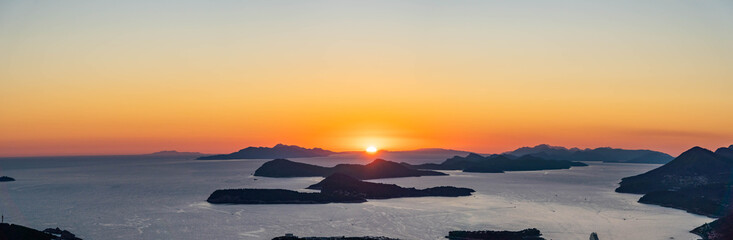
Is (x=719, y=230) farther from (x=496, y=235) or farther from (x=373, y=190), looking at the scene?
(x=373, y=190)

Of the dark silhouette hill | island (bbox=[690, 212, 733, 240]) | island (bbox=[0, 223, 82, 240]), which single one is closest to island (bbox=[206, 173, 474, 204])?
the dark silhouette hill

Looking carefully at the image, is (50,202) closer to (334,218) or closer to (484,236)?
(334,218)

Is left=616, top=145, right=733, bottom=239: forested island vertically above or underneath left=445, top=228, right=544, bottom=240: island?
above

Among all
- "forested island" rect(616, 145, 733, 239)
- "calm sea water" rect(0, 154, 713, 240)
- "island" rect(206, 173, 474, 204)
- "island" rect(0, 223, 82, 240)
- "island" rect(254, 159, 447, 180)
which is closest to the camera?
"island" rect(0, 223, 82, 240)

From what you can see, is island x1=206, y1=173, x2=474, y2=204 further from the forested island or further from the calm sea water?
the forested island

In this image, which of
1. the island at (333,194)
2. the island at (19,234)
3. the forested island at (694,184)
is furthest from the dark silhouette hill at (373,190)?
the island at (19,234)

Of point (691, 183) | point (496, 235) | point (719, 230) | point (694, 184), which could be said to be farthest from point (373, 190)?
point (691, 183)
